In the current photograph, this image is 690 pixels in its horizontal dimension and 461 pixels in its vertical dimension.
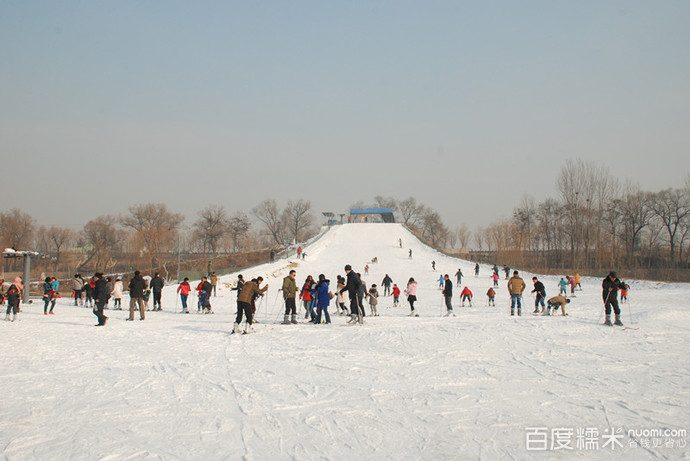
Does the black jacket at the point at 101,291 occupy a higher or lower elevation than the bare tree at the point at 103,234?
lower

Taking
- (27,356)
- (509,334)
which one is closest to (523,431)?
(509,334)

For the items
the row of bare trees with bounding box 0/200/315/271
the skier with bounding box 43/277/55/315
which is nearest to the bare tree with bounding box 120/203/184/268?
the row of bare trees with bounding box 0/200/315/271

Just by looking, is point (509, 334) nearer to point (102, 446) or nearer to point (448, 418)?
point (448, 418)

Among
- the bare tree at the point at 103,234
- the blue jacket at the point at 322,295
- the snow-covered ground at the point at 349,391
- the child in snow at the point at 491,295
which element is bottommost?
the snow-covered ground at the point at 349,391

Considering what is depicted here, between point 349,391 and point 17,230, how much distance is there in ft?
216

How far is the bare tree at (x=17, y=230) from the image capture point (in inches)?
2245

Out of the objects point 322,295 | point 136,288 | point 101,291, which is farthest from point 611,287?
point 101,291

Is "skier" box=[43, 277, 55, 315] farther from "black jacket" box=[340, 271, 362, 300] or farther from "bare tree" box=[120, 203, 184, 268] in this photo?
"bare tree" box=[120, 203, 184, 268]

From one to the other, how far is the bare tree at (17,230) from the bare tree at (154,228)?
12.0 m

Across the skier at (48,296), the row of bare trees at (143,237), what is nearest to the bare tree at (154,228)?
the row of bare trees at (143,237)

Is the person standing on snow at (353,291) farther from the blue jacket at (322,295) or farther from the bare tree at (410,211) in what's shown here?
the bare tree at (410,211)

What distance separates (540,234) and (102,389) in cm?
7109

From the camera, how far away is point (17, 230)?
59.4 metres

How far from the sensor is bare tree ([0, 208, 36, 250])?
57016 millimetres
